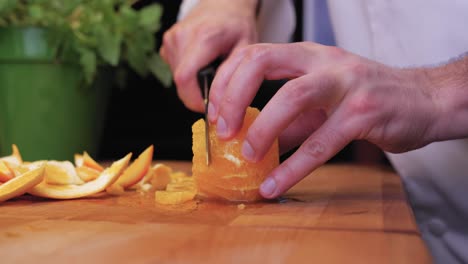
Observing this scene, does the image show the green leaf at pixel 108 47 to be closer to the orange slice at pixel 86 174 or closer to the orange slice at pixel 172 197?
the orange slice at pixel 86 174

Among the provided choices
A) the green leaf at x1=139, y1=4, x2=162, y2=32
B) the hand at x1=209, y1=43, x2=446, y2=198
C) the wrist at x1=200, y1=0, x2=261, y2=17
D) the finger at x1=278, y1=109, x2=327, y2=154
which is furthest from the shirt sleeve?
the hand at x1=209, y1=43, x2=446, y2=198

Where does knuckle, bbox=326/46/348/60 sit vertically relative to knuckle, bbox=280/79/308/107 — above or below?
above

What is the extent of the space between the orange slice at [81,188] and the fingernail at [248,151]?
0.67 feet

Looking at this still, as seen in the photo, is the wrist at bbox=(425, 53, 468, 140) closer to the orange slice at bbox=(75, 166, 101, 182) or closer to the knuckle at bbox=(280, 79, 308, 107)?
the knuckle at bbox=(280, 79, 308, 107)

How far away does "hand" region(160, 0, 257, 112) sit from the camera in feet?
3.49

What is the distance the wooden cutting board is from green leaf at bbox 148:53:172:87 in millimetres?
711

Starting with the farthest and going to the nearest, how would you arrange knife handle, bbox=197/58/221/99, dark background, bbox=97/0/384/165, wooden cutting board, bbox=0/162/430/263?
dark background, bbox=97/0/384/165
knife handle, bbox=197/58/221/99
wooden cutting board, bbox=0/162/430/263

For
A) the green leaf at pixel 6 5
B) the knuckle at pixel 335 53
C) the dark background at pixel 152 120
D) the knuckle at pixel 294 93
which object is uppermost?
the green leaf at pixel 6 5

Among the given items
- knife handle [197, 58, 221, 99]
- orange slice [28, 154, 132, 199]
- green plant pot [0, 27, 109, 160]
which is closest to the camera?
orange slice [28, 154, 132, 199]

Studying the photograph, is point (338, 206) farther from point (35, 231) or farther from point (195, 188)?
point (35, 231)

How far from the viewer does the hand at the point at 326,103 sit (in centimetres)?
71

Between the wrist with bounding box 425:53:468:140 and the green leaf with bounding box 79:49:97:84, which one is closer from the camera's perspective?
the wrist with bounding box 425:53:468:140

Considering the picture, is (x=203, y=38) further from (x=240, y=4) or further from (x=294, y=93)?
(x=294, y=93)

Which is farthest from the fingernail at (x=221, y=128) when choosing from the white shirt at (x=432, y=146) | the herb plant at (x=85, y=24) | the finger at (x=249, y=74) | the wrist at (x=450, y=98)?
the herb plant at (x=85, y=24)
